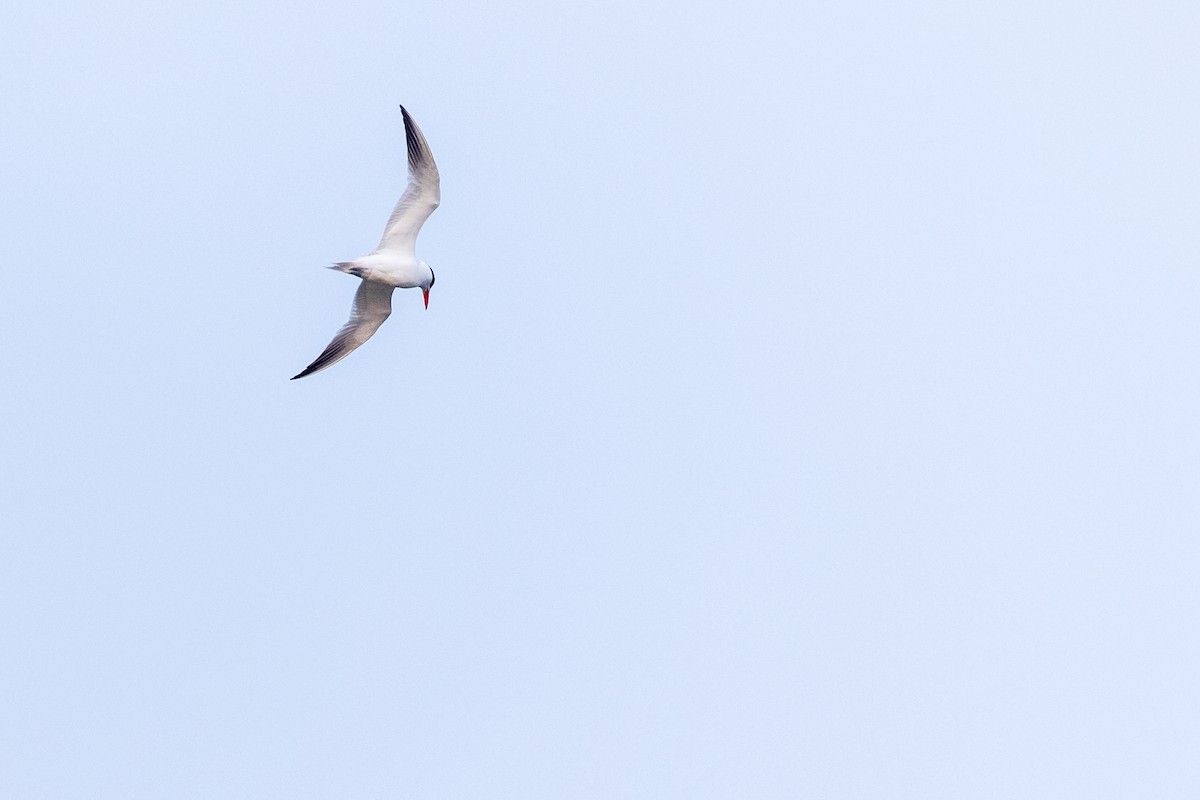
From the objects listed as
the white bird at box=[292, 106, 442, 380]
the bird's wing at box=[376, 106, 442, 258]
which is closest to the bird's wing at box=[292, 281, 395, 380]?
the white bird at box=[292, 106, 442, 380]

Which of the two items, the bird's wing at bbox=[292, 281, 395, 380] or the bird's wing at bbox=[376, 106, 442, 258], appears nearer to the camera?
the bird's wing at bbox=[376, 106, 442, 258]

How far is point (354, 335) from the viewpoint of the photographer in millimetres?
41469

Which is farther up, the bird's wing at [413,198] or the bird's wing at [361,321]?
the bird's wing at [413,198]

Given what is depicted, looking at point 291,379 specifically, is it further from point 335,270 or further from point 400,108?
point 400,108

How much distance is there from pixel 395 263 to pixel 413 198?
4.12 ft

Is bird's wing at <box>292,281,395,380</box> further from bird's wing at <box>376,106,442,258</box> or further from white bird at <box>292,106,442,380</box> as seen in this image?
bird's wing at <box>376,106,442,258</box>

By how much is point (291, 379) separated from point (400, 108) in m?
5.31

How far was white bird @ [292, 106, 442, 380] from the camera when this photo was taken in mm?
40219

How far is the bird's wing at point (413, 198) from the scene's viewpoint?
40188 millimetres

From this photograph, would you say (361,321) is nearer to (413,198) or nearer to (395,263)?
(395,263)

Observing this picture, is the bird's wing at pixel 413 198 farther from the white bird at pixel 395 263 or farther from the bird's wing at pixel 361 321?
the bird's wing at pixel 361 321

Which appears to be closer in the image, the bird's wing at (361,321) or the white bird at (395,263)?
the white bird at (395,263)

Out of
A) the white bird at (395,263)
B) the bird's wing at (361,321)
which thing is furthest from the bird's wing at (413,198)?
the bird's wing at (361,321)

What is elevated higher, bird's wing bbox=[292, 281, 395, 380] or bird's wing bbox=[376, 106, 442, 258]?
bird's wing bbox=[376, 106, 442, 258]
